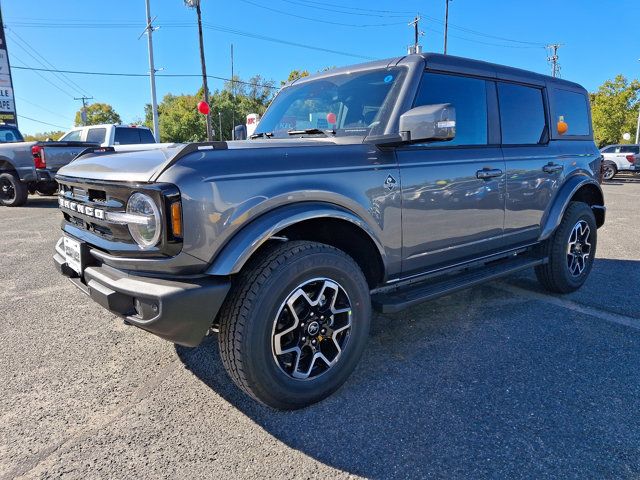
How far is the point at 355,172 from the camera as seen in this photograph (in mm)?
2496

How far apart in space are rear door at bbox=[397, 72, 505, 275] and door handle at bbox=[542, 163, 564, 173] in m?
0.64

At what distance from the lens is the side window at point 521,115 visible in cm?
351

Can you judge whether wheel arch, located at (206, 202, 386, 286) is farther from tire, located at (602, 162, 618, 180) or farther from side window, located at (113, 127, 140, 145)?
tire, located at (602, 162, 618, 180)

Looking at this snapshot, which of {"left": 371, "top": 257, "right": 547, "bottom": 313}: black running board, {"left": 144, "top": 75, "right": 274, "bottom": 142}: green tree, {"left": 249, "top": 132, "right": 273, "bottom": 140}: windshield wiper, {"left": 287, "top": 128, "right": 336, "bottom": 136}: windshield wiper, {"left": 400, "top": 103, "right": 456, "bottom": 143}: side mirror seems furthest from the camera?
{"left": 144, "top": 75, "right": 274, "bottom": 142}: green tree

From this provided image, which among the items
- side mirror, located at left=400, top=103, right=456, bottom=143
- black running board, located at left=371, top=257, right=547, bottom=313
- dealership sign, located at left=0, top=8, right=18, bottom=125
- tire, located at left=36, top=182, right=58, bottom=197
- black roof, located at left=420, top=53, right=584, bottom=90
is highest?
dealership sign, located at left=0, top=8, right=18, bottom=125

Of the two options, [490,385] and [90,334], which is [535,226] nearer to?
[490,385]

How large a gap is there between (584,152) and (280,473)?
158 inches

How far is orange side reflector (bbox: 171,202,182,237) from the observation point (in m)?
1.97

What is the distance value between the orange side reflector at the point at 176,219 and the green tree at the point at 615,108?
39169mm

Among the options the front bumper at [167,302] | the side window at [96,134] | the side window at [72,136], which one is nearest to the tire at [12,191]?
the side window at [96,134]

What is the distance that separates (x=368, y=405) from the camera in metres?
2.41

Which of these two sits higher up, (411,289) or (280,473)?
(411,289)

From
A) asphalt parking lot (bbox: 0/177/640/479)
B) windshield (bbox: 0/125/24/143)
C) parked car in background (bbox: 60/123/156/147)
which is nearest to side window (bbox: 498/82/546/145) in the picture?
asphalt parking lot (bbox: 0/177/640/479)

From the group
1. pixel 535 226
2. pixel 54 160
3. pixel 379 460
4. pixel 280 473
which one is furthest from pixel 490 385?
pixel 54 160
